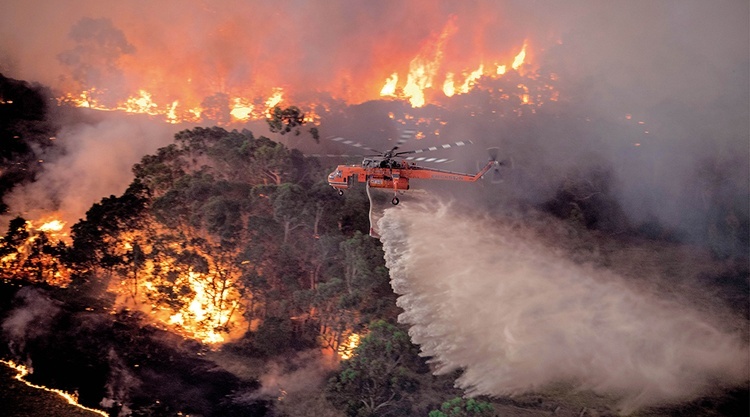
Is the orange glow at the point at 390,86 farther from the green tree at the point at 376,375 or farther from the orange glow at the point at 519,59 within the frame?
the green tree at the point at 376,375

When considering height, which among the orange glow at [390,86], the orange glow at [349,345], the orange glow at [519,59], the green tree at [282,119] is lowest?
the orange glow at [349,345]

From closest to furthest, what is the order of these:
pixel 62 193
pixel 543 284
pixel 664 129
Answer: pixel 543 284 < pixel 664 129 < pixel 62 193

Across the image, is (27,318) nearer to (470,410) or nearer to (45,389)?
(45,389)

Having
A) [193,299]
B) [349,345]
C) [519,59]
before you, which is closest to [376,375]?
[349,345]

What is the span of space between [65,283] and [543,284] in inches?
1792

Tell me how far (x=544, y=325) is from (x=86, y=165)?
58209 millimetres

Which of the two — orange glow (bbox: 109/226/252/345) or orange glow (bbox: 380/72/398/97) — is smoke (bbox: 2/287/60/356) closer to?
orange glow (bbox: 109/226/252/345)

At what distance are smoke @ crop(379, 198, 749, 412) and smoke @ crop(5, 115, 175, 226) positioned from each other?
40.6m

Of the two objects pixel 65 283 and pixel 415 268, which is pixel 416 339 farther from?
pixel 65 283

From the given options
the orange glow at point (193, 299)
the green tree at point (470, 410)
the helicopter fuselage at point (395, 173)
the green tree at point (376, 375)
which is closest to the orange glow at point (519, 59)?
the helicopter fuselage at point (395, 173)

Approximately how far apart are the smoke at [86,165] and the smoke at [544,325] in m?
40.6

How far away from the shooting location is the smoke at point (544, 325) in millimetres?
37531

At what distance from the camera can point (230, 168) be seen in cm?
5919

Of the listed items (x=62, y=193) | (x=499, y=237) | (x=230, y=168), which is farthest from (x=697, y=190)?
(x=62, y=193)
